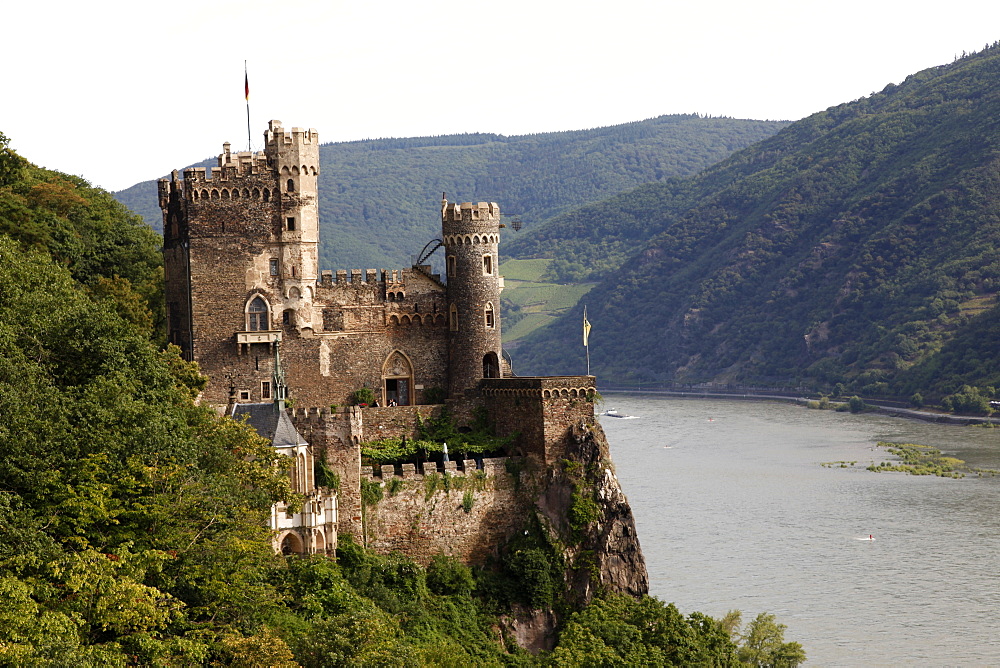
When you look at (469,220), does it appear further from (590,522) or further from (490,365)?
(590,522)

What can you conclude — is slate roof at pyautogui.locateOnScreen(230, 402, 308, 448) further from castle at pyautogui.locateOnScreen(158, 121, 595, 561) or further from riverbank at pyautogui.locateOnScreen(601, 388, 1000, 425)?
riverbank at pyautogui.locateOnScreen(601, 388, 1000, 425)

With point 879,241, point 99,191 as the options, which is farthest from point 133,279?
point 879,241

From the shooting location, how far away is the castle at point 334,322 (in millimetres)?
56594

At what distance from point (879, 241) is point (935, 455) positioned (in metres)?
72.8

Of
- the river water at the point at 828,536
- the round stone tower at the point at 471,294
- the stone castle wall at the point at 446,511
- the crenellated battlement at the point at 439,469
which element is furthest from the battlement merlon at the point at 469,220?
the river water at the point at 828,536

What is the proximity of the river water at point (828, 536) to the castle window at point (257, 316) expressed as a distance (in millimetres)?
31746

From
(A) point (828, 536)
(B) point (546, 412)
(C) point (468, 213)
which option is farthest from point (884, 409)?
(B) point (546, 412)

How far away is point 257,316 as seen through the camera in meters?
57.2

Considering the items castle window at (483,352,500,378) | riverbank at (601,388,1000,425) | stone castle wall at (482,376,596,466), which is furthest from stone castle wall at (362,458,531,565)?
riverbank at (601,388,1000,425)

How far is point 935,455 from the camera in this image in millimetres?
126125

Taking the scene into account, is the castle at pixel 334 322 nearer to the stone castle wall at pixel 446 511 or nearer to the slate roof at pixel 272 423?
the stone castle wall at pixel 446 511

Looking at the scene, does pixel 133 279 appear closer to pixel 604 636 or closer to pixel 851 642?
pixel 604 636

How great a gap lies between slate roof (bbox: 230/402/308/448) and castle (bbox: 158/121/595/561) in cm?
266

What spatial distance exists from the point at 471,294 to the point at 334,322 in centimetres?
575
